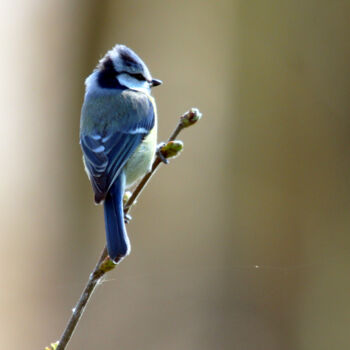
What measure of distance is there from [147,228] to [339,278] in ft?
4.38

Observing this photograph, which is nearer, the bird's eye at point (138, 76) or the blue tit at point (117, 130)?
the blue tit at point (117, 130)

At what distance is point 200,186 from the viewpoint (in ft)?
13.8

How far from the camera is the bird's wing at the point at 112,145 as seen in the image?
201 centimetres

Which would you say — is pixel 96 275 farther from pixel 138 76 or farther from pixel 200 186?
pixel 200 186

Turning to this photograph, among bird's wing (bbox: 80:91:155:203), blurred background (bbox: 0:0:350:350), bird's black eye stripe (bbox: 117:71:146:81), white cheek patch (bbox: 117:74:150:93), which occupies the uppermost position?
bird's black eye stripe (bbox: 117:71:146:81)

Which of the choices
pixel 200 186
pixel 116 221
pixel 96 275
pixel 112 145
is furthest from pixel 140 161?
pixel 200 186

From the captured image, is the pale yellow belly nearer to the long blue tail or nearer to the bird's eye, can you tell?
the long blue tail

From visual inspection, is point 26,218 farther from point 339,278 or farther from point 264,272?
point 339,278

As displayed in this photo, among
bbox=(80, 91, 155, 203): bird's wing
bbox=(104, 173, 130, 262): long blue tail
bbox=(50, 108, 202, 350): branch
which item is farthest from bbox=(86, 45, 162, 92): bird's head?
bbox=(50, 108, 202, 350): branch

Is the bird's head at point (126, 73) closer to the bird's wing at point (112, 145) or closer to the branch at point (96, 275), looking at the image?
the bird's wing at point (112, 145)

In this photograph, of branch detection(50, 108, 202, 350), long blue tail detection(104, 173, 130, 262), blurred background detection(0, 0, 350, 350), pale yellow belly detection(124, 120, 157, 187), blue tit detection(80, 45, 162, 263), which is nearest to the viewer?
branch detection(50, 108, 202, 350)

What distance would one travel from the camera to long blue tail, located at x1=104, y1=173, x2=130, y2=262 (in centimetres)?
155

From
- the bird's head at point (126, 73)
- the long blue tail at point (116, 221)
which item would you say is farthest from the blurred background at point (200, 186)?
the long blue tail at point (116, 221)

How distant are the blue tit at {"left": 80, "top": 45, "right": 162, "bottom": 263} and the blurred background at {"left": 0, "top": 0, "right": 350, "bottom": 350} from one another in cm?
169
